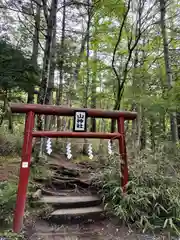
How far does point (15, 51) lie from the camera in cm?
505

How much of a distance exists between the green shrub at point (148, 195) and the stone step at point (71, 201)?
34 cm

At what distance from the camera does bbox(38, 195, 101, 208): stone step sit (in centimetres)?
395

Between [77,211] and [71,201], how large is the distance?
36cm

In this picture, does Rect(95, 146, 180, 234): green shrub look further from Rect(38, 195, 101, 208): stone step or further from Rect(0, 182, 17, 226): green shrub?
Rect(0, 182, 17, 226): green shrub

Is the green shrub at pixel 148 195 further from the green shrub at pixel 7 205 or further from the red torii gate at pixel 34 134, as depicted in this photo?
the green shrub at pixel 7 205

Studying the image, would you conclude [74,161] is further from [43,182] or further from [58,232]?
[58,232]

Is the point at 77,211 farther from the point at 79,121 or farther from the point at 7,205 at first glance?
the point at 79,121

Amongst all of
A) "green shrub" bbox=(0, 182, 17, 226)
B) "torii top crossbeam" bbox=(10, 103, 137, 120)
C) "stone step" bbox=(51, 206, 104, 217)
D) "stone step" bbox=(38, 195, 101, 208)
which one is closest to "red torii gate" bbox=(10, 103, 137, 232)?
"torii top crossbeam" bbox=(10, 103, 137, 120)

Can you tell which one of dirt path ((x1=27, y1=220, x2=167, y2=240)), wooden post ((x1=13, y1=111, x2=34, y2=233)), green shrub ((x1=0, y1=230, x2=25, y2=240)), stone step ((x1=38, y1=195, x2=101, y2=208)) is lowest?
dirt path ((x1=27, y1=220, x2=167, y2=240))

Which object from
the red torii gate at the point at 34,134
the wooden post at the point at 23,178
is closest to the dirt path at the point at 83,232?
the wooden post at the point at 23,178

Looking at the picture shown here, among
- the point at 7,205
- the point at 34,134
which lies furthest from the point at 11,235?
the point at 34,134

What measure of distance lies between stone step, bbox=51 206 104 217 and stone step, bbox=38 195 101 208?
0.50 feet

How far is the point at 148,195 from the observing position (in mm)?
3693

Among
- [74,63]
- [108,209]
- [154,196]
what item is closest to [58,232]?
[108,209]
